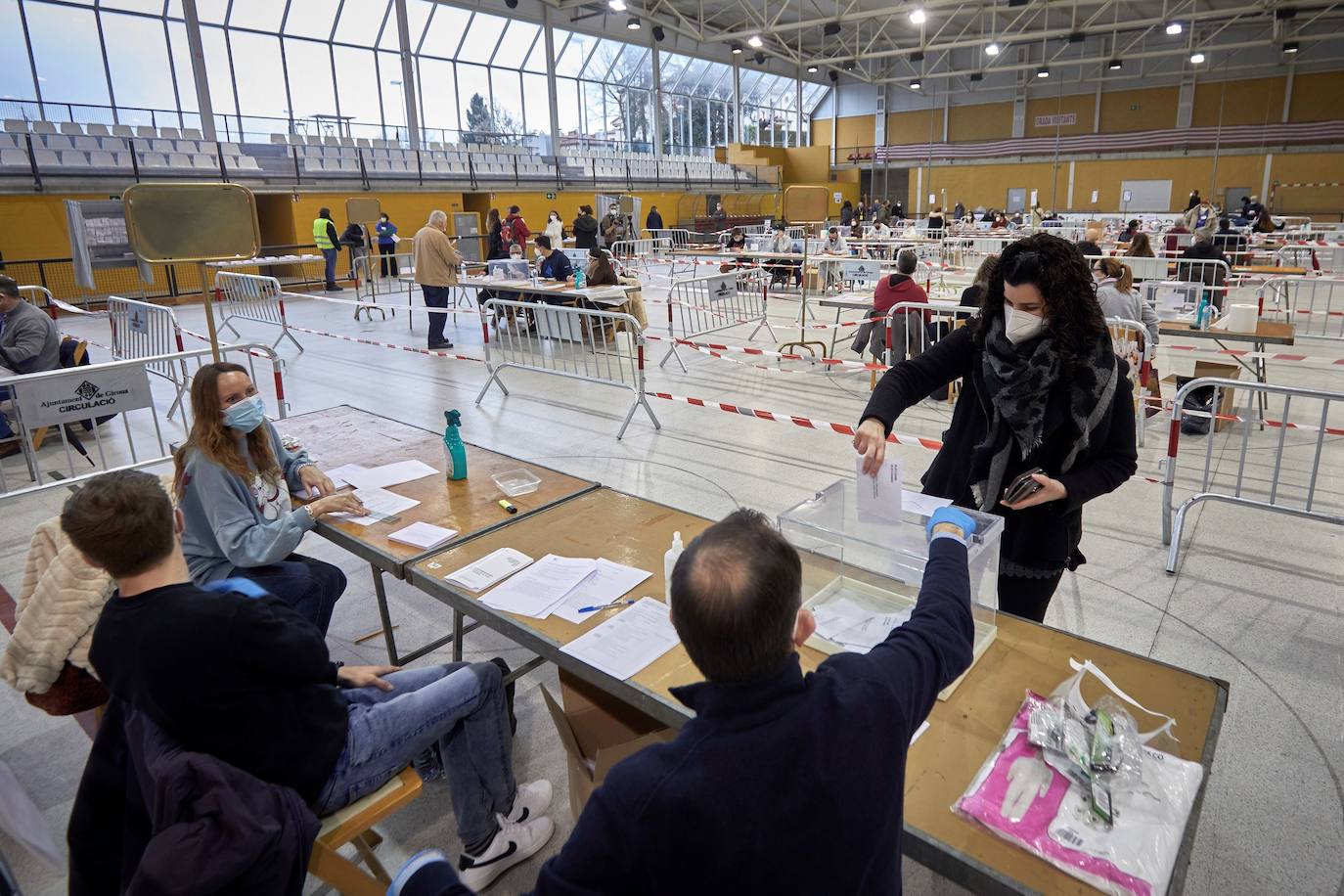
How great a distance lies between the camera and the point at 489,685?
2371 millimetres

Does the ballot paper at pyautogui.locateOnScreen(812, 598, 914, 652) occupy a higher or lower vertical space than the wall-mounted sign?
lower

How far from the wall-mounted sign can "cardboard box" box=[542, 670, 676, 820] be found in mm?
38105

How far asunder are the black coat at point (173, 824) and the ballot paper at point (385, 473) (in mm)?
1555

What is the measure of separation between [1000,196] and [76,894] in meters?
38.8

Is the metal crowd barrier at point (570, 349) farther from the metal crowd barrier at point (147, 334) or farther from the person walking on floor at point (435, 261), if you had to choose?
the metal crowd barrier at point (147, 334)

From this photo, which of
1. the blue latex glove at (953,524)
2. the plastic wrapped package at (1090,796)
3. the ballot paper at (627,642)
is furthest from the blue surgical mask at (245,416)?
the plastic wrapped package at (1090,796)

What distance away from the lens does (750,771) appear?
3.33 feet

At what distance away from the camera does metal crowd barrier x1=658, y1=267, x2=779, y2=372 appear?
9812mm

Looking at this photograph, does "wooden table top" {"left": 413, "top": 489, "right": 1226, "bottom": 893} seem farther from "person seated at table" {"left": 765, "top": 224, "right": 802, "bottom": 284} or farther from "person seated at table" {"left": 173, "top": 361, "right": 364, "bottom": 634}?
"person seated at table" {"left": 765, "top": 224, "right": 802, "bottom": 284}

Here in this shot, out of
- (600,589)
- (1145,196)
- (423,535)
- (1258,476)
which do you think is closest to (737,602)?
(600,589)

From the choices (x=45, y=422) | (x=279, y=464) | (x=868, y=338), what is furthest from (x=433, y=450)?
(x=868, y=338)

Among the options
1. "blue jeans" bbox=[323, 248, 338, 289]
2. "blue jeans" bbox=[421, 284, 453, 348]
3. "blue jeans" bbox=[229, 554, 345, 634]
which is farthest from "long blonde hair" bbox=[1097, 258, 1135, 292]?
"blue jeans" bbox=[323, 248, 338, 289]

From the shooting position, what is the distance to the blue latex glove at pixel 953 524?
161 centimetres

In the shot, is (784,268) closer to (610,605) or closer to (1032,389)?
(1032,389)
